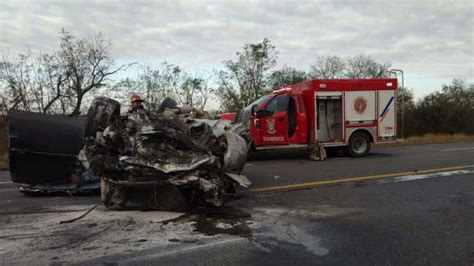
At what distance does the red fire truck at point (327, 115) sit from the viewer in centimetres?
1235

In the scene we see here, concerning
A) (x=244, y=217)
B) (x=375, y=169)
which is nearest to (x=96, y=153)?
(x=244, y=217)

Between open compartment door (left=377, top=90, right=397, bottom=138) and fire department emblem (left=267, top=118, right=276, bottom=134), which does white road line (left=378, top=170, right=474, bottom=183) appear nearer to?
open compartment door (left=377, top=90, right=397, bottom=138)

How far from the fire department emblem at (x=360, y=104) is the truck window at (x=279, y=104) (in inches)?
79.6

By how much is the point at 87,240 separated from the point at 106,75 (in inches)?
1034

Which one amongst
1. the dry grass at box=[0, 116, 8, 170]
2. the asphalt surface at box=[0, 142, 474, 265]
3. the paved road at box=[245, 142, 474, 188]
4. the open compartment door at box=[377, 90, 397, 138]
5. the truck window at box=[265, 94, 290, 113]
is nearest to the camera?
the asphalt surface at box=[0, 142, 474, 265]

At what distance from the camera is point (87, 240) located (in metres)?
4.66

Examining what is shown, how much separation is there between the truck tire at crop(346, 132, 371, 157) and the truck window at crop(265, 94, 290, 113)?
223cm

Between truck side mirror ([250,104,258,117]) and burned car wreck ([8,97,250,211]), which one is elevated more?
truck side mirror ([250,104,258,117])

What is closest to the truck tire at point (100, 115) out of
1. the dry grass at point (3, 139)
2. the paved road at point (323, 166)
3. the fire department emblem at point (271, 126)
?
the paved road at point (323, 166)

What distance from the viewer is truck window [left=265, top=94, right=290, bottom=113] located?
41.0ft

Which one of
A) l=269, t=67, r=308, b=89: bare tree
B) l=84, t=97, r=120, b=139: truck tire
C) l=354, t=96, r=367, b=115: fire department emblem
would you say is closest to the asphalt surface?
l=84, t=97, r=120, b=139: truck tire

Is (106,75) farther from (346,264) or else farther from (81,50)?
(346,264)

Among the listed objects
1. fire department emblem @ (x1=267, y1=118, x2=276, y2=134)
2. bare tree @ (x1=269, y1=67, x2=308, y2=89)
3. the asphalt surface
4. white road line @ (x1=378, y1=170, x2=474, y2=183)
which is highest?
bare tree @ (x1=269, y1=67, x2=308, y2=89)

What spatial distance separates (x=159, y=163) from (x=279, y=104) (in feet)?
24.1
